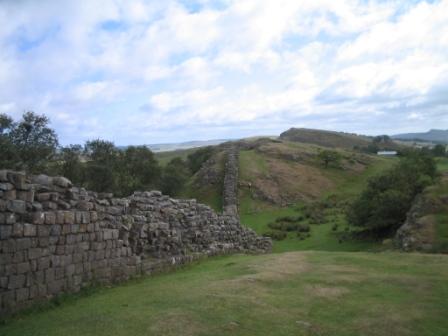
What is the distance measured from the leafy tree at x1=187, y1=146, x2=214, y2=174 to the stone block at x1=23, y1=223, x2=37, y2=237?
60.2 m

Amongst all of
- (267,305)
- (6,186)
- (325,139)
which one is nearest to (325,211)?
(267,305)

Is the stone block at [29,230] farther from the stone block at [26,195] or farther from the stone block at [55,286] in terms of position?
the stone block at [55,286]

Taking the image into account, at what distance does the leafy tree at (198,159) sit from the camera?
74.2 metres

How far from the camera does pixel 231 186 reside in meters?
53.0

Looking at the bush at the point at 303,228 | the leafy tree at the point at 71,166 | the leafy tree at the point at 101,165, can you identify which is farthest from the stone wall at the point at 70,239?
the leafy tree at the point at 101,165

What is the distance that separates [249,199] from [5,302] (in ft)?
135

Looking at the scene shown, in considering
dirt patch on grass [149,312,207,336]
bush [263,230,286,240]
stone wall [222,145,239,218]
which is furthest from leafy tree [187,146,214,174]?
dirt patch on grass [149,312,207,336]

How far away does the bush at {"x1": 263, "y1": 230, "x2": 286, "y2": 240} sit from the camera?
1407 inches

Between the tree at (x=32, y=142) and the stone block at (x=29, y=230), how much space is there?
55.4 ft

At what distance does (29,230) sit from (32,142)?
64.4 feet

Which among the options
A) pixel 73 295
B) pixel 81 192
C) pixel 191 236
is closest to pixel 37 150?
pixel 191 236

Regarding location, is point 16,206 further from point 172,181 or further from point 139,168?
point 172,181

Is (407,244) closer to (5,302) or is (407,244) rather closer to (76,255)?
(76,255)

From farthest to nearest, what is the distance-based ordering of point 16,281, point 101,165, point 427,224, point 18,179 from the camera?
point 101,165, point 427,224, point 18,179, point 16,281
